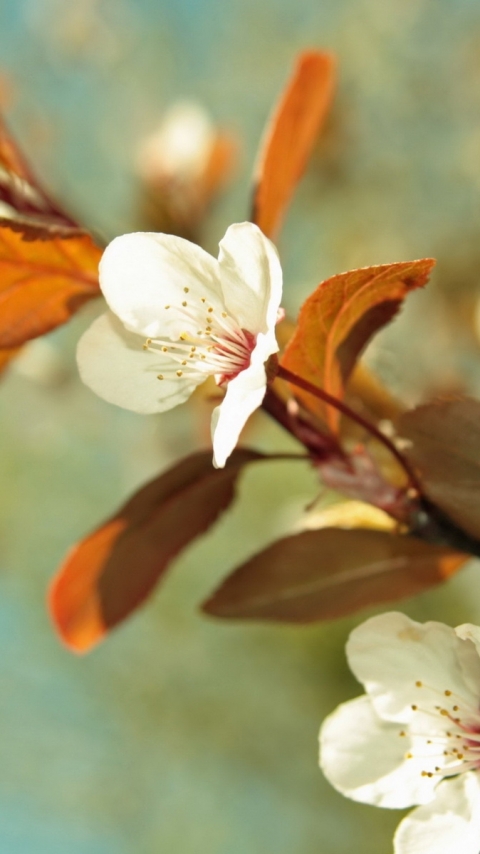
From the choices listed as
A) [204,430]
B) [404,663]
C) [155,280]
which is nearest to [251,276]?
[155,280]

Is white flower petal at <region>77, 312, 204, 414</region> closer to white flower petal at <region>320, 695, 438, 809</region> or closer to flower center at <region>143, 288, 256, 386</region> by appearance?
flower center at <region>143, 288, 256, 386</region>

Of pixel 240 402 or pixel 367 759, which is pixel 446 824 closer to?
pixel 367 759

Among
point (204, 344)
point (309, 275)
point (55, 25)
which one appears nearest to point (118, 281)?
point (204, 344)

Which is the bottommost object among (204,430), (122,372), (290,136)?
(204,430)

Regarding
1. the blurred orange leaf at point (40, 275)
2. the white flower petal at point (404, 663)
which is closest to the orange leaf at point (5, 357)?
the blurred orange leaf at point (40, 275)

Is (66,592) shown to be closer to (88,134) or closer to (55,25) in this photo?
(88,134)

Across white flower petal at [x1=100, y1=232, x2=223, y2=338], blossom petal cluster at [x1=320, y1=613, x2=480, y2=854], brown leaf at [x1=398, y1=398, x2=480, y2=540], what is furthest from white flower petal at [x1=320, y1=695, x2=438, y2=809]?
white flower petal at [x1=100, y1=232, x2=223, y2=338]
